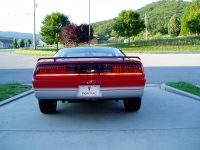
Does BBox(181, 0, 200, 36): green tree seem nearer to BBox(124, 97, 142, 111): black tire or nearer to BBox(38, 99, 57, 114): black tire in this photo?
BBox(124, 97, 142, 111): black tire

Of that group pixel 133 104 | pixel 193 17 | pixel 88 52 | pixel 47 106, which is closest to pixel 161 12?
pixel 193 17

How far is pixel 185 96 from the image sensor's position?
6.63 meters

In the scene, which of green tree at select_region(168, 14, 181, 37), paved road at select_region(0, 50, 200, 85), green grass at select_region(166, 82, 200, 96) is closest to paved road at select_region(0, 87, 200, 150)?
green grass at select_region(166, 82, 200, 96)

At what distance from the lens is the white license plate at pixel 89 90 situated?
421 cm

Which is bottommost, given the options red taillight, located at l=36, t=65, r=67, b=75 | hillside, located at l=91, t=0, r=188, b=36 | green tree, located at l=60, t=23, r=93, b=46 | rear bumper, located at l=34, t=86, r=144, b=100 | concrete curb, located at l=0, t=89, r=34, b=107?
concrete curb, located at l=0, t=89, r=34, b=107

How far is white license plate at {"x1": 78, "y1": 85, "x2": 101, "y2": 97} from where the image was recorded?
4215mm

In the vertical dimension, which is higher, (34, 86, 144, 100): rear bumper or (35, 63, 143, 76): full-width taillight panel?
(35, 63, 143, 76): full-width taillight panel

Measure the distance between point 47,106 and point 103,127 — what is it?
1.25 meters

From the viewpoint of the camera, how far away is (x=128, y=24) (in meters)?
48.0

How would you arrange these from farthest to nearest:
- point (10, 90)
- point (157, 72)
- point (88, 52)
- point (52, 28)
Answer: point (52, 28), point (157, 72), point (10, 90), point (88, 52)

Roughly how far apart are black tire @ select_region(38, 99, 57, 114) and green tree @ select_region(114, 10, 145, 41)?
144 ft

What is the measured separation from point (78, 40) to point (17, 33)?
125121 mm

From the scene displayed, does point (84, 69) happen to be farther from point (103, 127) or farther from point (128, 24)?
point (128, 24)

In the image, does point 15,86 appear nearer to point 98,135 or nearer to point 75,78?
point 75,78
